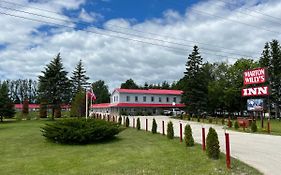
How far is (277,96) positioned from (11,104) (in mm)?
51801

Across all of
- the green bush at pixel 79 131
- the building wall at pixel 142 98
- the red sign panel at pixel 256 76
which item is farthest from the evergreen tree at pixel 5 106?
the red sign panel at pixel 256 76

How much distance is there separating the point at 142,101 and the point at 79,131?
204 ft

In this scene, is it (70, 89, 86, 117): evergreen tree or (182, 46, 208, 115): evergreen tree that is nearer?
(70, 89, 86, 117): evergreen tree

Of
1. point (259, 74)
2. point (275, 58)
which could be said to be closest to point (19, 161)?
point (259, 74)

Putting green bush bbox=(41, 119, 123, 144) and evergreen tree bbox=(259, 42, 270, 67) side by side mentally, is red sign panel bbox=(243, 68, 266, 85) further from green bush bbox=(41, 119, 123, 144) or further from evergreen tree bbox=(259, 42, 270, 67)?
evergreen tree bbox=(259, 42, 270, 67)

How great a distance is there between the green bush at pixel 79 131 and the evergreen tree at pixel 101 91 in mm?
106413

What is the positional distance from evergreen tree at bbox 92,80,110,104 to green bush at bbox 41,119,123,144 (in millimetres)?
106413

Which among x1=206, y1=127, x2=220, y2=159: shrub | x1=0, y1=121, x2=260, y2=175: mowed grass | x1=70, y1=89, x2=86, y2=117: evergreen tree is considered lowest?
x1=0, y1=121, x2=260, y2=175: mowed grass

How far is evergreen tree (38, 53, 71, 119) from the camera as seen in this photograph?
56.6 m

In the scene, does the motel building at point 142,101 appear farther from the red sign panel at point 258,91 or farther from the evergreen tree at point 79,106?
the red sign panel at point 258,91

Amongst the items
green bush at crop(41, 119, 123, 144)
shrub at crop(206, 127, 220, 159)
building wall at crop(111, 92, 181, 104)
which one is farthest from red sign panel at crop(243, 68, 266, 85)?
building wall at crop(111, 92, 181, 104)

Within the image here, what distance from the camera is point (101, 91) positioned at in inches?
5556

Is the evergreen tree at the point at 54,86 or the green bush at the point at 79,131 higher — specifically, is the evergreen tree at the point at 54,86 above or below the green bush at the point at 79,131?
above

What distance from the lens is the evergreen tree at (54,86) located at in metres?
56.6
